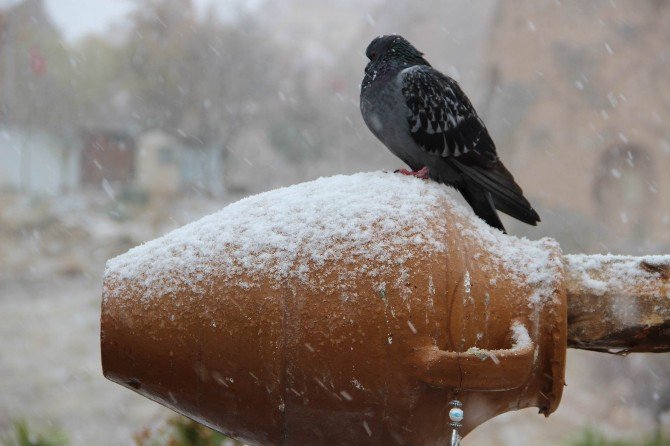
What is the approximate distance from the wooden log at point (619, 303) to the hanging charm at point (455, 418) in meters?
0.27

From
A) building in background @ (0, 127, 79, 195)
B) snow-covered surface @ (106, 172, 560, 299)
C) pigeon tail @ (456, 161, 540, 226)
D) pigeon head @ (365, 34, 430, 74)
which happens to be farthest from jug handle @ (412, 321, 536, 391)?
building in background @ (0, 127, 79, 195)

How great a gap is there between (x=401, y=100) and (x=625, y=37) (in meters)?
8.29

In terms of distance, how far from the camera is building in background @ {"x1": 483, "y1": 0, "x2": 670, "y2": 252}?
27.6ft

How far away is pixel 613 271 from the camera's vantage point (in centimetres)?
112

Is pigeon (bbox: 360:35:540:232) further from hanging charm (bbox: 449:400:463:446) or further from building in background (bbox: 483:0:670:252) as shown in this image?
building in background (bbox: 483:0:670:252)

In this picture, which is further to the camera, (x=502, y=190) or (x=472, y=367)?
(x=502, y=190)

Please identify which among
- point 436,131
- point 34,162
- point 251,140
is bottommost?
point 436,131

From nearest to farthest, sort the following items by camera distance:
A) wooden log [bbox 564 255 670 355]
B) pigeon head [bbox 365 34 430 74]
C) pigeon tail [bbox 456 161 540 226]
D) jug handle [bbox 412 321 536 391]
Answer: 1. jug handle [bbox 412 321 536 391]
2. wooden log [bbox 564 255 670 355]
3. pigeon tail [bbox 456 161 540 226]
4. pigeon head [bbox 365 34 430 74]

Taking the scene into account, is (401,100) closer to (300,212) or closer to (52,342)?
(300,212)

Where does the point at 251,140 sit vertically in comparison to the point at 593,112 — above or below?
above

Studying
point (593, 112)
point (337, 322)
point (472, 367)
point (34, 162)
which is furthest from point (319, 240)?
point (34, 162)

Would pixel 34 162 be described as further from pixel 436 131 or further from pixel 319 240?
pixel 319 240

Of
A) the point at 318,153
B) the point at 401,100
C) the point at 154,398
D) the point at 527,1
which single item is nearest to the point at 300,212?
the point at 154,398

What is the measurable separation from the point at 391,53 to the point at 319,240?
735mm
